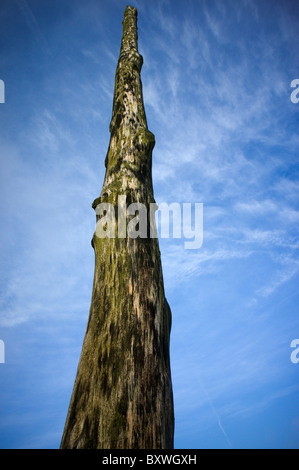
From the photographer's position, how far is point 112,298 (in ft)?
5.68

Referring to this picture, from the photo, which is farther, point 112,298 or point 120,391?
point 112,298

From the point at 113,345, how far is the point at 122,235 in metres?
0.82

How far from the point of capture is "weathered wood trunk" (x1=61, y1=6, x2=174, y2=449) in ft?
4.39

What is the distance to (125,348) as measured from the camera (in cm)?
154

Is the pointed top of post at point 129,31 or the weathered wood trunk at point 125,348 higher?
the pointed top of post at point 129,31

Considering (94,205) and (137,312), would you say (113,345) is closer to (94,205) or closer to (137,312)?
(137,312)

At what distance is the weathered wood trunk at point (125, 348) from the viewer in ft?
4.39

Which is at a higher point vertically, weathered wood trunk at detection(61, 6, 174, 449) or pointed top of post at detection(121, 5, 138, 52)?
pointed top of post at detection(121, 5, 138, 52)

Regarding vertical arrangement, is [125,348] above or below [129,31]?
below

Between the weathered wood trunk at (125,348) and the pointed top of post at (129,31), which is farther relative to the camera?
the pointed top of post at (129,31)

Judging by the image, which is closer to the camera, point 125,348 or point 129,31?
point 125,348

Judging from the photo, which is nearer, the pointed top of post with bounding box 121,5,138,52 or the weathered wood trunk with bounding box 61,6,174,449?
the weathered wood trunk with bounding box 61,6,174,449
